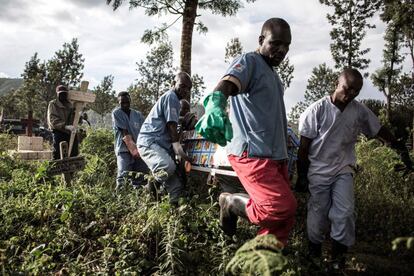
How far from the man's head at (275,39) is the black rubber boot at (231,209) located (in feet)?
3.56

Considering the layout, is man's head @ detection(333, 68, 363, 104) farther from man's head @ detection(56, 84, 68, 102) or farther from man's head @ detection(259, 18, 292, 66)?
man's head @ detection(56, 84, 68, 102)

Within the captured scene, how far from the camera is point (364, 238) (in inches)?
185

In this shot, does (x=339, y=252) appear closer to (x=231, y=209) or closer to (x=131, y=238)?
(x=231, y=209)

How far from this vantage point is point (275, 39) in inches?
111

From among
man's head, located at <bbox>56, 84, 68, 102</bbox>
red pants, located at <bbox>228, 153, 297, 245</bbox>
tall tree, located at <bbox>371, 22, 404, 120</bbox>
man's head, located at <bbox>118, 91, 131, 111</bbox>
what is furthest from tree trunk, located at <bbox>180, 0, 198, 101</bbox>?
tall tree, located at <bbox>371, 22, 404, 120</bbox>

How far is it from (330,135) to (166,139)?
1.89 metres

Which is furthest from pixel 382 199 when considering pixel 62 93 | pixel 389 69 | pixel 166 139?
pixel 389 69

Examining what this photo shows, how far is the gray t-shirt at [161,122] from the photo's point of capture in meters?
4.45

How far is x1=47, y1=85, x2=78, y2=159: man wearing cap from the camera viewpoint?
22.8 feet

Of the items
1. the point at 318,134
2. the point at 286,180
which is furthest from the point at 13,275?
the point at 318,134

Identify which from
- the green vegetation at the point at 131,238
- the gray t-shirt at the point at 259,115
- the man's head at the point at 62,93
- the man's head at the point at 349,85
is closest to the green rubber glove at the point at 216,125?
the gray t-shirt at the point at 259,115

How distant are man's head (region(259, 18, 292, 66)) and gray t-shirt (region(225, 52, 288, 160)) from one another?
83 millimetres

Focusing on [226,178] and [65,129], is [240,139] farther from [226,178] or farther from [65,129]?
[65,129]

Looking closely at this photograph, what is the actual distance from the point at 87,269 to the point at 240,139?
1.48 metres
